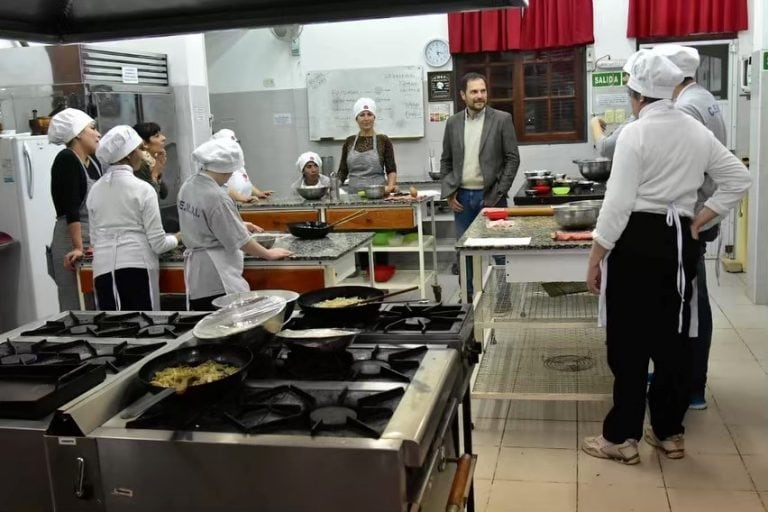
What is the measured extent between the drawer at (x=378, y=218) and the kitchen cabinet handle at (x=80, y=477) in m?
4.30

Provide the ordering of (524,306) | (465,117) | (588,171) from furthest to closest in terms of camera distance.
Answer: (465,117) < (588,171) < (524,306)

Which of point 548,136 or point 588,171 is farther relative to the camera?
point 548,136

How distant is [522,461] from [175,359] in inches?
75.6

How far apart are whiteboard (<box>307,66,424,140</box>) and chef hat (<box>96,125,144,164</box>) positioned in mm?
4358

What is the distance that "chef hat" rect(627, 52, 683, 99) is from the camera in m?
2.86

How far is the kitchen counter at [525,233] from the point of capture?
11.6 ft

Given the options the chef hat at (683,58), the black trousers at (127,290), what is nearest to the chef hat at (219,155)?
the black trousers at (127,290)

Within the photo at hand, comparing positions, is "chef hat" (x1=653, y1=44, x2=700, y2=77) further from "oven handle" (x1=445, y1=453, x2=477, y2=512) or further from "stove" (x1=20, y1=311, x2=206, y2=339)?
"stove" (x1=20, y1=311, x2=206, y2=339)

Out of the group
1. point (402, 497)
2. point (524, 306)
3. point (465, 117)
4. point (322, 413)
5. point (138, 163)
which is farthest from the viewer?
point (465, 117)

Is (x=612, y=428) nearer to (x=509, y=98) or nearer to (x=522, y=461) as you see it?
(x=522, y=461)

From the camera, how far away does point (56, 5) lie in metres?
2.07

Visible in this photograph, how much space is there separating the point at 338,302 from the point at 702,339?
2115 millimetres

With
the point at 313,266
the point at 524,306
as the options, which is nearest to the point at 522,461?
the point at 524,306

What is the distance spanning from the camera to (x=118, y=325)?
8.24ft
